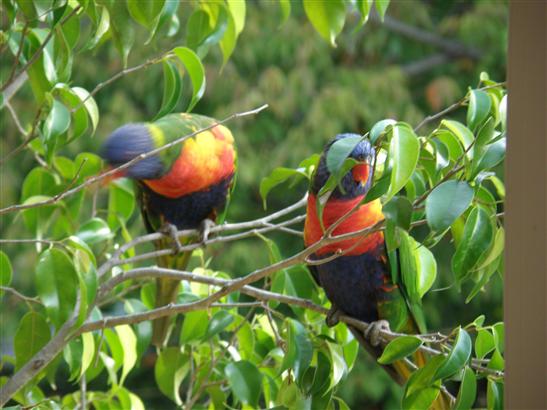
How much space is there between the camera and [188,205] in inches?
57.1

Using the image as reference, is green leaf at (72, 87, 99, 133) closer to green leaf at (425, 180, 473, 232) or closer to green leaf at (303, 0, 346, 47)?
green leaf at (303, 0, 346, 47)

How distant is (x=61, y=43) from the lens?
37.4 inches

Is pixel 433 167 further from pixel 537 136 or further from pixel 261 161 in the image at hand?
pixel 261 161

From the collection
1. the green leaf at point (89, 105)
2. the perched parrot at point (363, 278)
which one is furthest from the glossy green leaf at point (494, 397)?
the green leaf at point (89, 105)

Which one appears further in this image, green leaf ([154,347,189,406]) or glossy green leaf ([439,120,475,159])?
green leaf ([154,347,189,406])

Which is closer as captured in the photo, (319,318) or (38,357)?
(38,357)

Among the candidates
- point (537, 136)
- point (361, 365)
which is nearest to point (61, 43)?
point (537, 136)

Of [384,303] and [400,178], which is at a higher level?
[400,178]

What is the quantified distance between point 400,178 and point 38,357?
50 cm

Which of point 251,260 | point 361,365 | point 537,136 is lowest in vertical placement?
point 361,365

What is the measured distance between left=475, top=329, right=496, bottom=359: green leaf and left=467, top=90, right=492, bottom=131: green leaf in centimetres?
20

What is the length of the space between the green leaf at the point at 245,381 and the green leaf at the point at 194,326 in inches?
5.0

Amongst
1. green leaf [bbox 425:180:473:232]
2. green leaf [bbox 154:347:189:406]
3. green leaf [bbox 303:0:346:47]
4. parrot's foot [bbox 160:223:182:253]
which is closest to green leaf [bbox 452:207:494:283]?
green leaf [bbox 425:180:473:232]

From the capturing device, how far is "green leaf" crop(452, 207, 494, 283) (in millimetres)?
688
